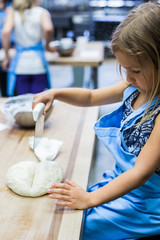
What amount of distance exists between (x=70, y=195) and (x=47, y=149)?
282mm

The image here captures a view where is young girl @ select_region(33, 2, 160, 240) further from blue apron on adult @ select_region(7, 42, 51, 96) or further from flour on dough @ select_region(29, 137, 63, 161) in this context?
blue apron on adult @ select_region(7, 42, 51, 96)

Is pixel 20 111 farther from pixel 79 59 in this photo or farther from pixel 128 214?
Result: pixel 79 59

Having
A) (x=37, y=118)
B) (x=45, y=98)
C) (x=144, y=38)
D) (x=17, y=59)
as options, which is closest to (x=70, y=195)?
(x=37, y=118)

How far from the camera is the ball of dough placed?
76 centimetres

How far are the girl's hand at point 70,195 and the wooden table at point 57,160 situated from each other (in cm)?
2

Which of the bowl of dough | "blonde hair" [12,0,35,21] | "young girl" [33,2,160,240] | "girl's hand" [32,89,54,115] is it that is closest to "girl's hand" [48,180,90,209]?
"young girl" [33,2,160,240]

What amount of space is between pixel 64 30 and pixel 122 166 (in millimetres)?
5421

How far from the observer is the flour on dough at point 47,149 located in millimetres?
944

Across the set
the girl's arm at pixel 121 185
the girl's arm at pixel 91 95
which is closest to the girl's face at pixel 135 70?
the girl's arm at pixel 121 185

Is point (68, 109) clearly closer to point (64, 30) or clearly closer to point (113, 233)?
point (113, 233)

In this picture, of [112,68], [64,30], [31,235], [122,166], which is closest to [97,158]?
[122,166]

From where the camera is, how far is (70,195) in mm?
737

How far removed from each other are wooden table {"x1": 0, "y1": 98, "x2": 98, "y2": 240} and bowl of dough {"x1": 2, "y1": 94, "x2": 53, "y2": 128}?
0.04 metres

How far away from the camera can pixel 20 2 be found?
7.57 ft
